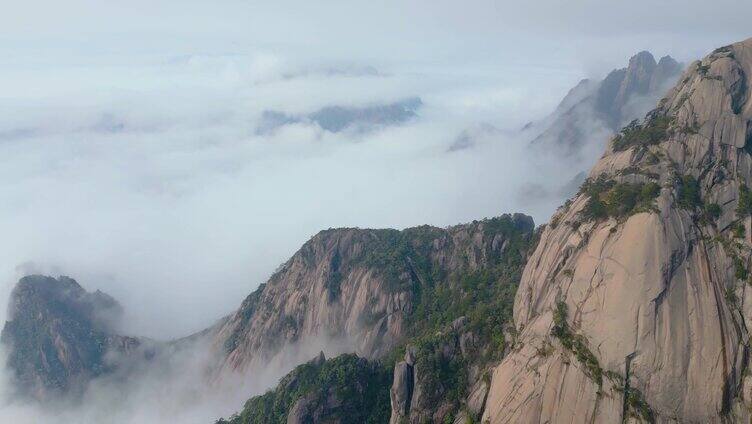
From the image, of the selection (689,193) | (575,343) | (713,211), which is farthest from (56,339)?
(713,211)

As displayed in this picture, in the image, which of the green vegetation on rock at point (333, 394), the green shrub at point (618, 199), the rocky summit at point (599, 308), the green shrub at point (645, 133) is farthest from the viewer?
the green vegetation on rock at point (333, 394)

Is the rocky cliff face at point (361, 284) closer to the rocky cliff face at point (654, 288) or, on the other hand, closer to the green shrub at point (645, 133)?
the green shrub at point (645, 133)

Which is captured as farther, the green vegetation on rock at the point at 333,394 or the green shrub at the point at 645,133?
the green vegetation on rock at the point at 333,394

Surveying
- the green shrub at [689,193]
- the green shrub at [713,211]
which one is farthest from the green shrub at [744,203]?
the green shrub at [689,193]

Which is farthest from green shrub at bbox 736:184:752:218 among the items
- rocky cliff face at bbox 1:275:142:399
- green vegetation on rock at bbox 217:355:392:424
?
rocky cliff face at bbox 1:275:142:399

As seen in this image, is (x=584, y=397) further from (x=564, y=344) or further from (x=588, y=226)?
(x=588, y=226)

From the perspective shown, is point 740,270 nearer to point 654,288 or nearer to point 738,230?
point 738,230

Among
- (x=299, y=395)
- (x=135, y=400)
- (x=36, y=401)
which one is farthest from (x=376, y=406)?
(x=36, y=401)
